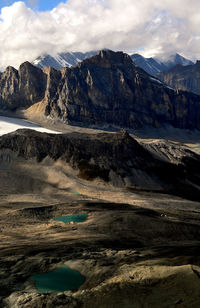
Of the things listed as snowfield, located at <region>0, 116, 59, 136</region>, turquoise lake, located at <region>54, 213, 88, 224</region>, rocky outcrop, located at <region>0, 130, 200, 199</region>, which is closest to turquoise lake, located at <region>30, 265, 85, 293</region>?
turquoise lake, located at <region>54, 213, 88, 224</region>

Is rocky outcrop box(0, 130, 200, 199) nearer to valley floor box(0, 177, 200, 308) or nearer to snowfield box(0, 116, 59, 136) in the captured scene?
valley floor box(0, 177, 200, 308)

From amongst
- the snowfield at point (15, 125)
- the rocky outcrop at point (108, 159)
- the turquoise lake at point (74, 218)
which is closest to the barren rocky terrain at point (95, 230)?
the rocky outcrop at point (108, 159)

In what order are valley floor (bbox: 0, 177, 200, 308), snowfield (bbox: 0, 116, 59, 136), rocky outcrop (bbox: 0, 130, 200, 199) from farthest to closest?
snowfield (bbox: 0, 116, 59, 136) < rocky outcrop (bbox: 0, 130, 200, 199) < valley floor (bbox: 0, 177, 200, 308)

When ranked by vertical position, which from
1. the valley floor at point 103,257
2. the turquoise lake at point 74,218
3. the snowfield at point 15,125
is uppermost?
the snowfield at point 15,125

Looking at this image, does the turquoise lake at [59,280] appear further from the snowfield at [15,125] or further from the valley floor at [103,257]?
the snowfield at [15,125]

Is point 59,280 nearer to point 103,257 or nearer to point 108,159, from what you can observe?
point 103,257

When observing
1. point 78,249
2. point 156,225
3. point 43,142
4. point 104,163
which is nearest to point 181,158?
point 104,163

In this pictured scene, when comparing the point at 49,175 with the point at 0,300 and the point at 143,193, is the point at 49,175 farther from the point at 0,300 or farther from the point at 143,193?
the point at 0,300
